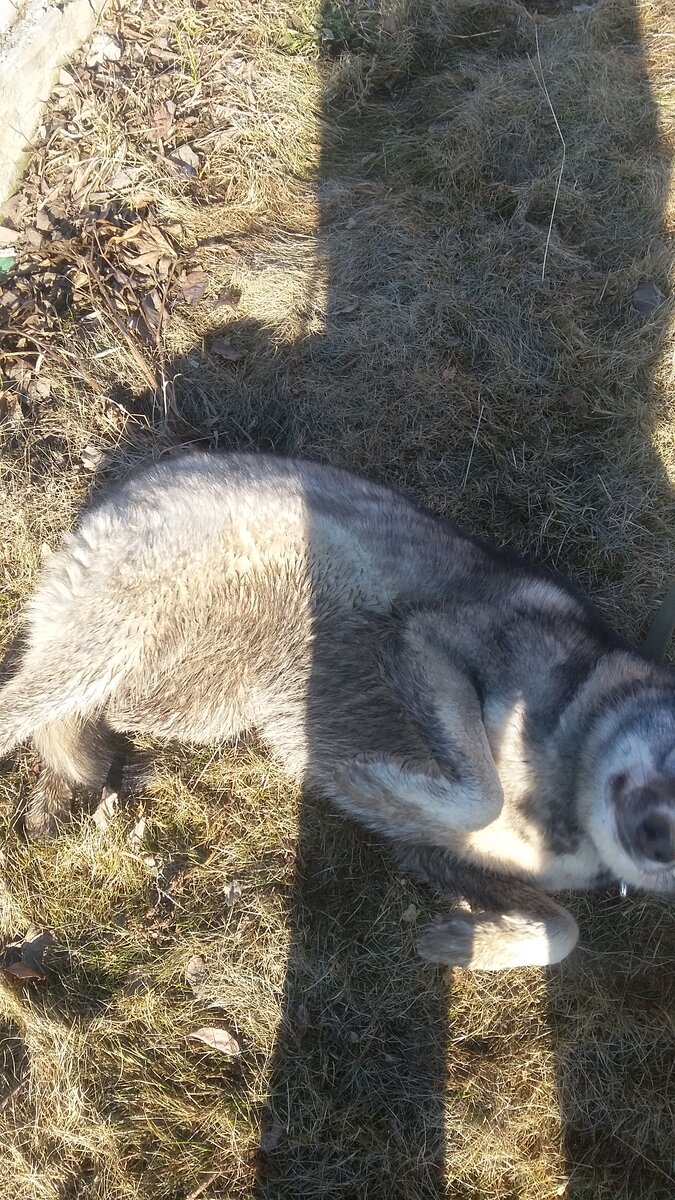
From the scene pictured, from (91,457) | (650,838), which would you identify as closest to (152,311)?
(91,457)

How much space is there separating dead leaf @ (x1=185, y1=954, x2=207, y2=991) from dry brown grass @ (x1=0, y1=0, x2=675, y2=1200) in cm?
5

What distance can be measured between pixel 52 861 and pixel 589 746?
9.26 ft

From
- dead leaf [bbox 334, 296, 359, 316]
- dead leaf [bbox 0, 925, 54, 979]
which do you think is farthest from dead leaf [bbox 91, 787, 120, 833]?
dead leaf [bbox 334, 296, 359, 316]

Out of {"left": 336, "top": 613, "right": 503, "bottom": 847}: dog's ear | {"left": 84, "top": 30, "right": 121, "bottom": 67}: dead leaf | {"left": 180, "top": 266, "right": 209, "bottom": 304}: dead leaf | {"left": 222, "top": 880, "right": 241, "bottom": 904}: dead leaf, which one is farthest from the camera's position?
{"left": 84, "top": 30, "right": 121, "bottom": 67}: dead leaf

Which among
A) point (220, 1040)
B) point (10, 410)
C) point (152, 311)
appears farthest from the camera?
point (152, 311)

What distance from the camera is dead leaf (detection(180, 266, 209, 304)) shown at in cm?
457

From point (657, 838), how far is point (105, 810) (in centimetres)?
274

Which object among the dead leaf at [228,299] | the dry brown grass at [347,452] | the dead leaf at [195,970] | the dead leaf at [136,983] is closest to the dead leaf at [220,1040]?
the dry brown grass at [347,452]

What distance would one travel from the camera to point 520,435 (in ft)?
14.9

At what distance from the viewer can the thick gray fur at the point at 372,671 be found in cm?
317

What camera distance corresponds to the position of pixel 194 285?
459 centimetres

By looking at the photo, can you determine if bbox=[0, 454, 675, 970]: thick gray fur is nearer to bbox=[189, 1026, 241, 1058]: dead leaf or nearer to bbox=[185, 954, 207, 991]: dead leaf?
bbox=[185, 954, 207, 991]: dead leaf

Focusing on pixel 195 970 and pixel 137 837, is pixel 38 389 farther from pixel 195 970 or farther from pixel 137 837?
pixel 195 970

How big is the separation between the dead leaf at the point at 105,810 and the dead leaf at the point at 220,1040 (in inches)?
44.7
